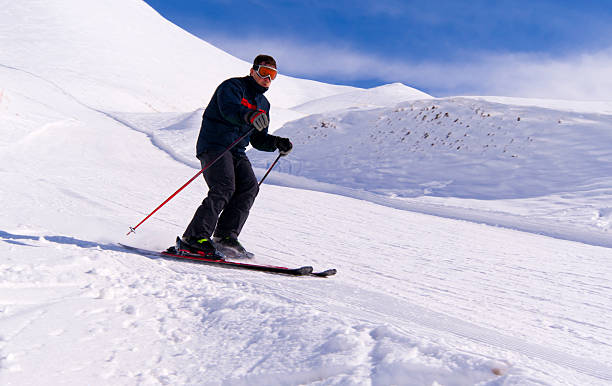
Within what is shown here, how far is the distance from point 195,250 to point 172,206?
103 inches

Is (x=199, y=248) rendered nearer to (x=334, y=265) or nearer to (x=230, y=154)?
(x=230, y=154)

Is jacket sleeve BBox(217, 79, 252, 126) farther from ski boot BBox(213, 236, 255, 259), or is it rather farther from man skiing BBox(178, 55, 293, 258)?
ski boot BBox(213, 236, 255, 259)

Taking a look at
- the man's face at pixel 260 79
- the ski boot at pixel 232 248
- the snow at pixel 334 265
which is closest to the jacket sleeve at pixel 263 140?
the man's face at pixel 260 79

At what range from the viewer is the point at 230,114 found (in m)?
3.58

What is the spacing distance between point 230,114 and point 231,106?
0.06m

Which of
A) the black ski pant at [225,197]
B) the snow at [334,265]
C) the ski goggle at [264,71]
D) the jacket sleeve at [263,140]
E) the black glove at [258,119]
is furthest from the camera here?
the jacket sleeve at [263,140]

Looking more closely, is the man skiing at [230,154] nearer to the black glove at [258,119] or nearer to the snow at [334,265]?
the black glove at [258,119]

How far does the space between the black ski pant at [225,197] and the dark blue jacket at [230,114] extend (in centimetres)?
10

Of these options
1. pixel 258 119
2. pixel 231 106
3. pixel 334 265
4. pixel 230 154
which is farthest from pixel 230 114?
pixel 334 265

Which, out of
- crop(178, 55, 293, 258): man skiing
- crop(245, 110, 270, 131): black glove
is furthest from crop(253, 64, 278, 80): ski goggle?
crop(245, 110, 270, 131): black glove

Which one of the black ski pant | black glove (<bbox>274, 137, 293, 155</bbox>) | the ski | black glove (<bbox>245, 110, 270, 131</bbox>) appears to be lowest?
the ski

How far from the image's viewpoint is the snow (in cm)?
178

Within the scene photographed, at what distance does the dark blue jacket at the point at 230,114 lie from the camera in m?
3.59

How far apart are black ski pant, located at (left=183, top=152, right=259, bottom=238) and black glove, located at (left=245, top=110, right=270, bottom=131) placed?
406mm
